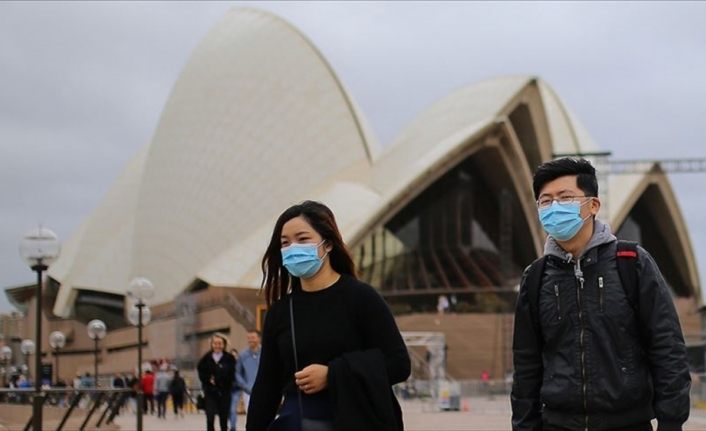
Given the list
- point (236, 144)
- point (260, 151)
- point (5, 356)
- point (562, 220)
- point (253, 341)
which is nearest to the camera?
point (562, 220)

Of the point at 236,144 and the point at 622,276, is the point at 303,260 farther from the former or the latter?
the point at 236,144

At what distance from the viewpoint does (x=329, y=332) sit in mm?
Answer: 3459

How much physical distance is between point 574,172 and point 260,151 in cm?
3344

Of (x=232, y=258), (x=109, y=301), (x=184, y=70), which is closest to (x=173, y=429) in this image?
(x=232, y=258)

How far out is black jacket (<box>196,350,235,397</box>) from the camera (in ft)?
33.8

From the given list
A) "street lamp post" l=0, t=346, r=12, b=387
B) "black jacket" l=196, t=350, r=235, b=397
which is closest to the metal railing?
"black jacket" l=196, t=350, r=235, b=397

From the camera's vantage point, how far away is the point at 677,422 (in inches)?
127

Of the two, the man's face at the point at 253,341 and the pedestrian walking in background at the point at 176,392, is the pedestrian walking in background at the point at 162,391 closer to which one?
the pedestrian walking in background at the point at 176,392

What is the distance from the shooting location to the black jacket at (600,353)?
3311 millimetres

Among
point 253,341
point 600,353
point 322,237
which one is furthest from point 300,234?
point 253,341

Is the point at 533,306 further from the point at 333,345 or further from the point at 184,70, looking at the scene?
the point at 184,70

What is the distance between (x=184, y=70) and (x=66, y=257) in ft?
43.1

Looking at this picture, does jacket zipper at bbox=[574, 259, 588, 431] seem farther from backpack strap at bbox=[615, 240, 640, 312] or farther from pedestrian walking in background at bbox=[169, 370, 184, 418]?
pedestrian walking in background at bbox=[169, 370, 184, 418]

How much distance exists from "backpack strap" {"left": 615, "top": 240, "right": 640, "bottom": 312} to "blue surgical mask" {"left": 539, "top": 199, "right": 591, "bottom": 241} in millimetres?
159
